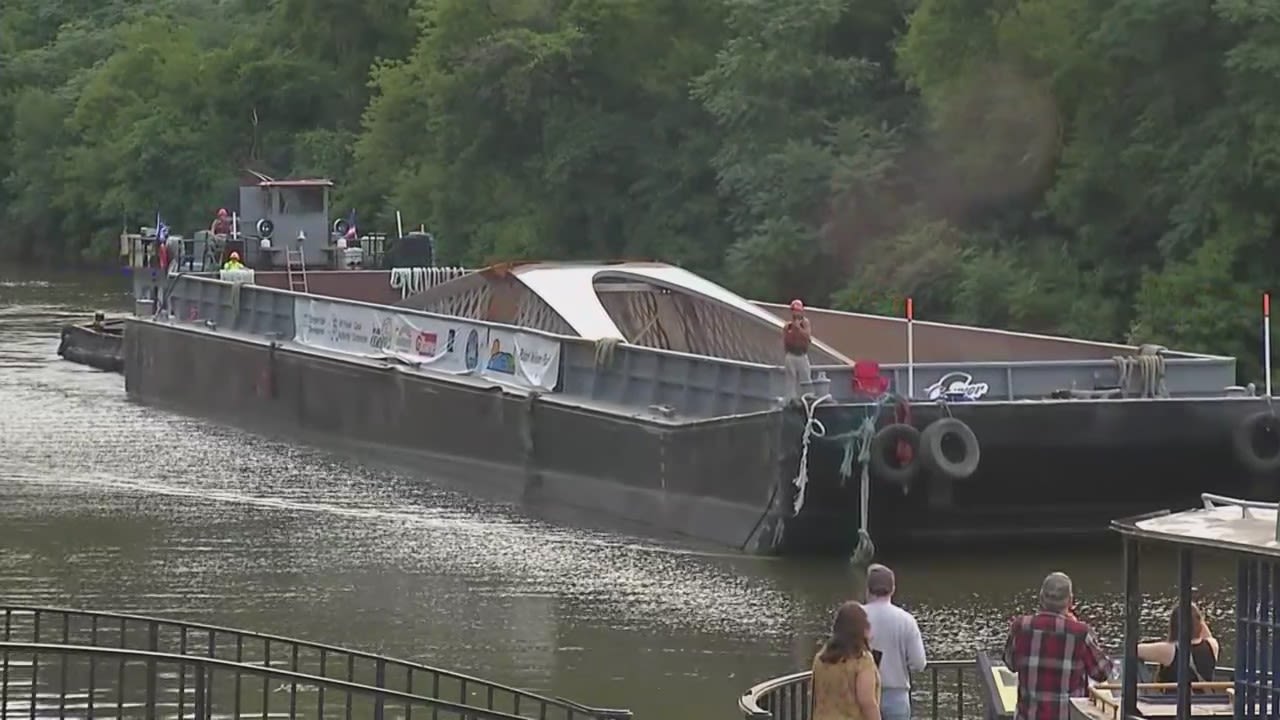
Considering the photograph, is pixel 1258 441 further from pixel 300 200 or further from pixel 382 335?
pixel 300 200

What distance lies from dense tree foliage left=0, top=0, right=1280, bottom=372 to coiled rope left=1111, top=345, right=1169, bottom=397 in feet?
40.1

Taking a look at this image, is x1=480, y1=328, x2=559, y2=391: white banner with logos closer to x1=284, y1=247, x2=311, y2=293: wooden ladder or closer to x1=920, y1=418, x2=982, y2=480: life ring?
x1=920, y1=418, x2=982, y2=480: life ring

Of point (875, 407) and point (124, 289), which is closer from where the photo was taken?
point (875, 407)

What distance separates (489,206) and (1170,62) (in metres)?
24.9

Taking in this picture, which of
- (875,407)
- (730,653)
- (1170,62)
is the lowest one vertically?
(730,653)

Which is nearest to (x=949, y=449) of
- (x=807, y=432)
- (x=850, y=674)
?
(x=807, y=432)

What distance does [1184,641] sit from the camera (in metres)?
9.85

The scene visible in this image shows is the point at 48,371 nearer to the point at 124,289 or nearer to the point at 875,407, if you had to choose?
the point at 875,407

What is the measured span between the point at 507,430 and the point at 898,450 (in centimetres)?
591

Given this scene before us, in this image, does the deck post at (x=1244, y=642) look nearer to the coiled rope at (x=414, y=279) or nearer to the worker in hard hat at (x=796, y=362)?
the worker in hard hat at (x=796, y=362)

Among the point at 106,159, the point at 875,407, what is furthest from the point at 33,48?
the point at 875,407

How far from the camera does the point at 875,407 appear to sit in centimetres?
2033

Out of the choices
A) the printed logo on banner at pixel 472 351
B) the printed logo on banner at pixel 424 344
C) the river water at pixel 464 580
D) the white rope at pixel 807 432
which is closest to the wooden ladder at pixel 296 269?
the printed logo on banner at pixel 424 344

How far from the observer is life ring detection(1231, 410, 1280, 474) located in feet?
67.3
